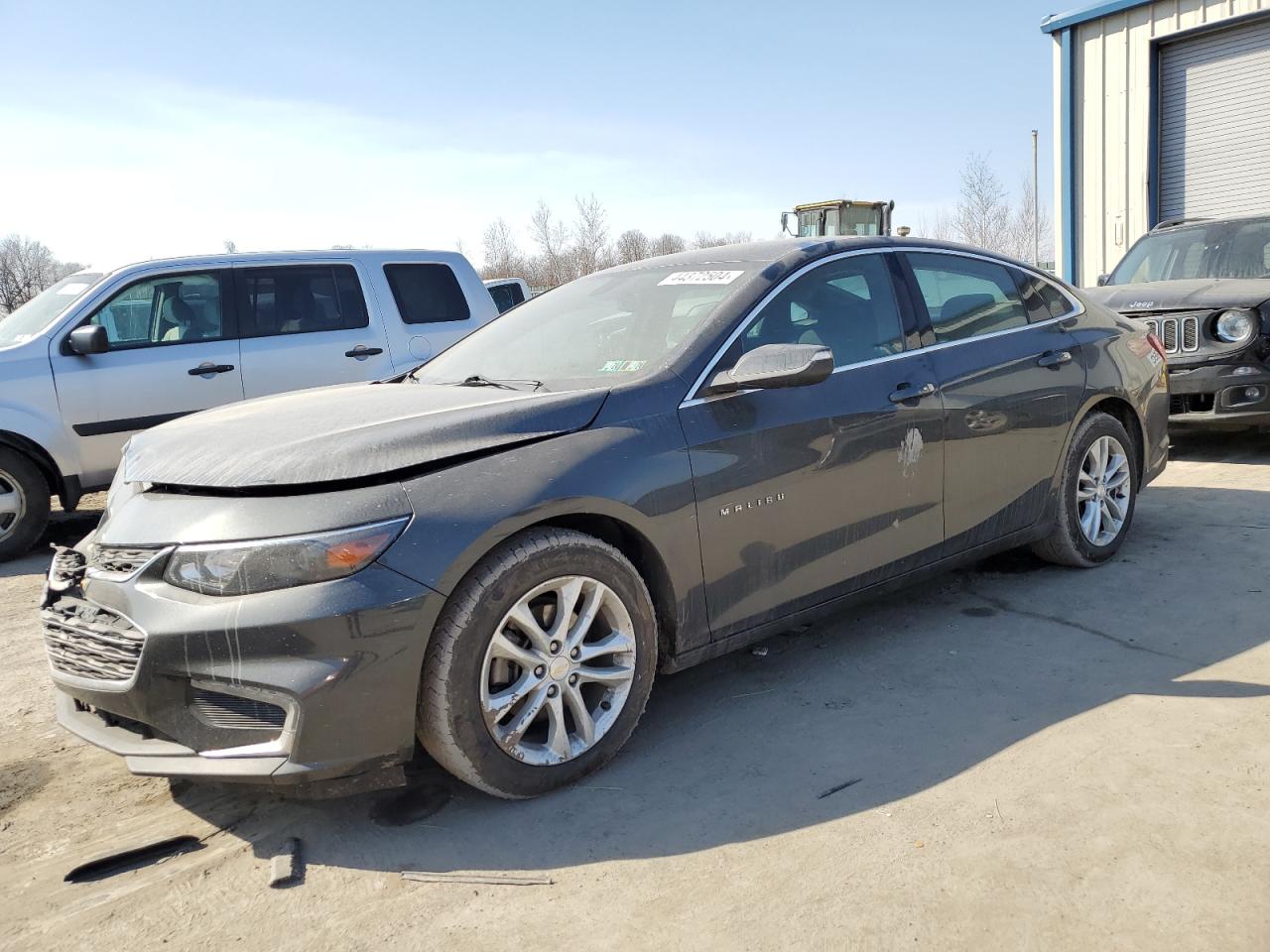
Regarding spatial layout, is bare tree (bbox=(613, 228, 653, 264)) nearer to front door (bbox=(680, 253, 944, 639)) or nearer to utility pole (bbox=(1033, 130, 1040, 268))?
utility pole (bbox=(1033, 130, 1040, 268))

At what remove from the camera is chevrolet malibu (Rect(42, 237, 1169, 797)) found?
2.62m

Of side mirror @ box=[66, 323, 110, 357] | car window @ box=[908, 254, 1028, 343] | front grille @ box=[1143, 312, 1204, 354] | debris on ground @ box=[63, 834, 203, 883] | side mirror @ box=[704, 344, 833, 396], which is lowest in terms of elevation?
debris on ground @ box=[63, 834, 203, 883]

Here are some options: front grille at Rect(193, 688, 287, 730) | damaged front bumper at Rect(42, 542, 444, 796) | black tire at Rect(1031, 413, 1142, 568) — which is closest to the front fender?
damaged front bumper at Rect(42, 542, 444, 796)

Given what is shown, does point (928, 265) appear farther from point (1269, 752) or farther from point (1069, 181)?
point (1069, 181)

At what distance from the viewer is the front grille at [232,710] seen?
262cm

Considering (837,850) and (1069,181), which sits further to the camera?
(1069,181)

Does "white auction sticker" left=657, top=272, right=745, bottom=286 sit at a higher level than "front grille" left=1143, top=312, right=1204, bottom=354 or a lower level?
higher

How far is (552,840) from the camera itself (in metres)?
2.74

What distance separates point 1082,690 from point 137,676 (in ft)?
9.57

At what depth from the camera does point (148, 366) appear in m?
6.84

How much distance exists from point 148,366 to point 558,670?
508cm

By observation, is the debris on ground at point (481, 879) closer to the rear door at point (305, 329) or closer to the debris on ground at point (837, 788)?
the debris on ground at point (837, 788)

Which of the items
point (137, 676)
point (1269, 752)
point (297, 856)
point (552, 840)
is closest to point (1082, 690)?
point (1269, 752)

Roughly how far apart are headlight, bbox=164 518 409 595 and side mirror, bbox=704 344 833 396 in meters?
1.26
